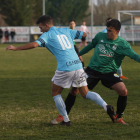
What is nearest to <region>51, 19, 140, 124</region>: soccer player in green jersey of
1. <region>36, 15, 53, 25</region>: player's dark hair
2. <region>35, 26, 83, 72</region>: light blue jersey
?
<region>35, 26, 83, 72</region>: light blue jersey

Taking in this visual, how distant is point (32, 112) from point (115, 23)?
2472 mm

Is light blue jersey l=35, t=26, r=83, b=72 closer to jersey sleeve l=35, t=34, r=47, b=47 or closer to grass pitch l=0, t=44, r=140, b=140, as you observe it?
jersey sleeve l=35, t=34, r=47, b=47

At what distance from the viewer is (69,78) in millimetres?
5453

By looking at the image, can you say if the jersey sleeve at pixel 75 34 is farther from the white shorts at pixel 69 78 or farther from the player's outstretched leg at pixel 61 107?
the player's outstretched leg at pixel 61 107

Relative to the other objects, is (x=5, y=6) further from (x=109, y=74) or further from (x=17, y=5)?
(x=109, y=74)

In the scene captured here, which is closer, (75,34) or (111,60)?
(75,34)

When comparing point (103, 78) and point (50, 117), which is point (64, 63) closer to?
point (103, 78)

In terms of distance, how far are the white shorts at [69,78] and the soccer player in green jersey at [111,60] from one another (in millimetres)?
Answer: 421

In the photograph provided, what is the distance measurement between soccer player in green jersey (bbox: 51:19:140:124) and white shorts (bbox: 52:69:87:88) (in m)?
0.42

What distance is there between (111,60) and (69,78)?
883 millimetres

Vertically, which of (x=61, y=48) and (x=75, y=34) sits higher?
(x=75, y=34)

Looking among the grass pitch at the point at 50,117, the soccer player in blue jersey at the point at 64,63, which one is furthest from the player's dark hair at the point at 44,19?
the grass pitch at the point at 50,117

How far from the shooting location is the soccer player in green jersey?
18.7 ft

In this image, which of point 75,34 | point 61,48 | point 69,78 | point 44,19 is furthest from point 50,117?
point 44,19
